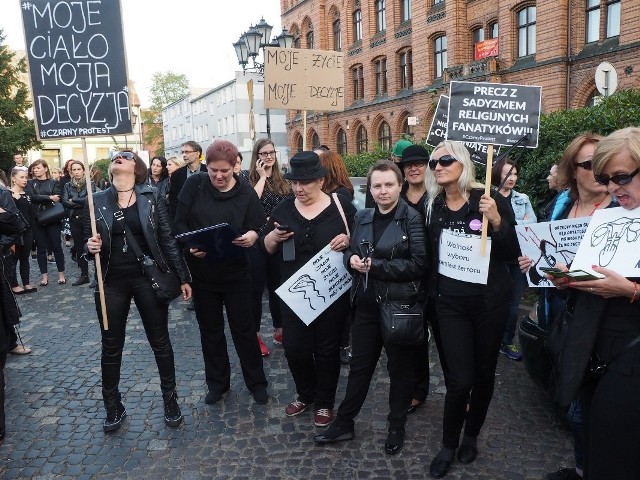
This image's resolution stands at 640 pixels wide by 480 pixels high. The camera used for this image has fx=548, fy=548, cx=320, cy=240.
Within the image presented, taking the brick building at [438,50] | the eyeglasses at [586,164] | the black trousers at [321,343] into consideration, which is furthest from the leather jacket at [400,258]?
the brick building at [438,50]

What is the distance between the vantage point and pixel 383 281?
354cm

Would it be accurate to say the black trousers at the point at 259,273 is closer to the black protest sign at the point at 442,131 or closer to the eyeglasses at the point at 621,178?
the black protest sign at the point at 442,131

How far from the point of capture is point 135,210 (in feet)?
13.1

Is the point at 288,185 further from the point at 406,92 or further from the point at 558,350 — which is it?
the point at 406,92

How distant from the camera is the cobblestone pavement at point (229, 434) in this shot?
352 cm

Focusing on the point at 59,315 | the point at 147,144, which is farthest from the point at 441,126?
the point at 147,144

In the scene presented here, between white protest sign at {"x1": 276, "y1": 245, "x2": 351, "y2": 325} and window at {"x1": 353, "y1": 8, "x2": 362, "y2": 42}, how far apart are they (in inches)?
1376

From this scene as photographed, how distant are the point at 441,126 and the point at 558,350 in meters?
3.20

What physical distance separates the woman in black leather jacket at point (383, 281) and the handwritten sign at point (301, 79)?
2971mm

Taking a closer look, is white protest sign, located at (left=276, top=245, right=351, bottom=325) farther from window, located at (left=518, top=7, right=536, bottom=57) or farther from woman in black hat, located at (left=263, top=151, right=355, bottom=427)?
window, located at (left=518, top=7, right=536, bottom=57)

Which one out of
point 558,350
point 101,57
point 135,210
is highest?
point 101,57

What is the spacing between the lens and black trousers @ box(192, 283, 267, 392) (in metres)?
4.49

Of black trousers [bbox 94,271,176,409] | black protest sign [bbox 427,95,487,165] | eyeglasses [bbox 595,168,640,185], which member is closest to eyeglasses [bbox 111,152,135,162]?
black trousers [bbox 94,271,176,409]

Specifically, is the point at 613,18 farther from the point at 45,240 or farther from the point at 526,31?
the point at 45,240
